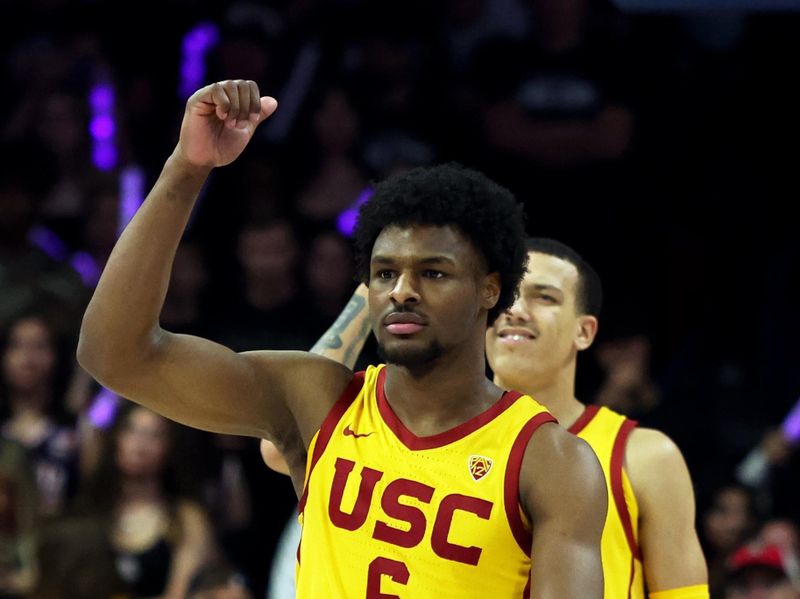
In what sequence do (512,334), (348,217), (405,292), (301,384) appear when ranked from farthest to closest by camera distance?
(348,217)
(512,334)
(301,384)
(405,292)

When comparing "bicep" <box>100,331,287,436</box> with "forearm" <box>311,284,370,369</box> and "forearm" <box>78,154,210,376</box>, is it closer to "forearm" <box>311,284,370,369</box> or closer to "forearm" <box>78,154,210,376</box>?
"forearm" <box>78,154,210,376</box>

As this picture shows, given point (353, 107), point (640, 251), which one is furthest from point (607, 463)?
point (353, 107)

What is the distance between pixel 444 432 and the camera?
3270mm

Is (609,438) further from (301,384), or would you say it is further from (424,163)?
(424,163)

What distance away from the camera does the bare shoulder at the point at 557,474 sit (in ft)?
10.00

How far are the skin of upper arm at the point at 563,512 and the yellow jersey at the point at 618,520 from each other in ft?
2.93

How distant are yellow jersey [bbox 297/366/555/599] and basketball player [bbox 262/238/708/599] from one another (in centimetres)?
79

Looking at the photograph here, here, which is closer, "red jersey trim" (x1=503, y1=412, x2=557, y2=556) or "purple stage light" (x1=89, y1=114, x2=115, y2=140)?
"red jersey trim" (x1=503, y1=412, x2=557, y2=556)

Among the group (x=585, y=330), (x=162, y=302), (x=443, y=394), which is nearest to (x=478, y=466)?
(x=443, y=394)

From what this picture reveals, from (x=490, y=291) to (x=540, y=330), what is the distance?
1.05 meters

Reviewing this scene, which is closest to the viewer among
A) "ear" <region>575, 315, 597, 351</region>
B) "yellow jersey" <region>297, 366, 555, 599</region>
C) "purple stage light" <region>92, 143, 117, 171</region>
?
"yellow jersey" <region>297, 366, 555, 599</region>

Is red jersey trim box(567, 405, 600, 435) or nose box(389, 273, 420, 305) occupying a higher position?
red jersey trim box(567, 405, 600, 435)

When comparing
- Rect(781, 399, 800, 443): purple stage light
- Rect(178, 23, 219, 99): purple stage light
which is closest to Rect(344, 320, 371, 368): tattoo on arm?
Rect(781, 399, 800, 443): purple stage light

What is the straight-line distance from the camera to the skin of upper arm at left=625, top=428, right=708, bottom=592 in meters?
4.10
